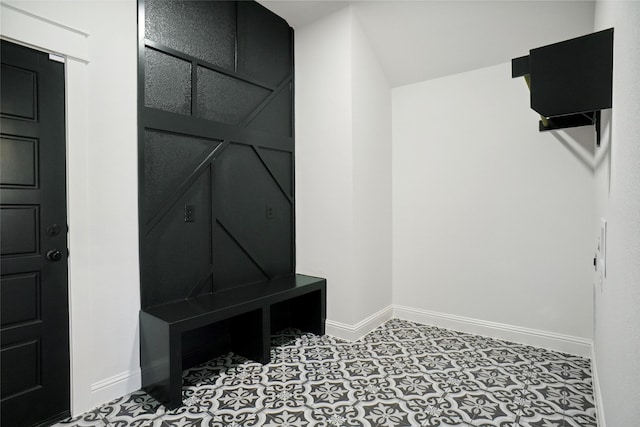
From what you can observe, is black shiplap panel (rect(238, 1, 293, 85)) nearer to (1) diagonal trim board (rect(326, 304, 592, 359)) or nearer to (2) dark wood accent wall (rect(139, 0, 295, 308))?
(2) dark wood accent wall (rect(139, 0, 295, 308))

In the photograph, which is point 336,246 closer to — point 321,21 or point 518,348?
point 518,348

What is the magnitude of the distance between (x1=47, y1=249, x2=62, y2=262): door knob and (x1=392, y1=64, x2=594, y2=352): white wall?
9.71 feet

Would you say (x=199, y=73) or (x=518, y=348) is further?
(x=518, y=348)

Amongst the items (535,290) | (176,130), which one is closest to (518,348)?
(535,290)

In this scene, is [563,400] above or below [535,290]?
below

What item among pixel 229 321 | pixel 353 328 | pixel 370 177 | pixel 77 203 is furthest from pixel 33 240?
pixel 370 177

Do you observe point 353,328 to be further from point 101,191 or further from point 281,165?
point 101,191

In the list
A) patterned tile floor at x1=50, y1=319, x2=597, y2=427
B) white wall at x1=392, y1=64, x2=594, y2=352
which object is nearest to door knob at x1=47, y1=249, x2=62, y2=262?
patterned tile floor at x1=50, y1=319, x2=597, y2=427

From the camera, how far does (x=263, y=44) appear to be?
325 cm

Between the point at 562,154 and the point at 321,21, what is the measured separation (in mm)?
2466

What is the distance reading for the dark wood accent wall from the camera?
2.42m

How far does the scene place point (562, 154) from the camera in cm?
287

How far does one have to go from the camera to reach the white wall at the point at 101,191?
200cm

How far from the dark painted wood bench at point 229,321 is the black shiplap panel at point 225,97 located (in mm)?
1480
